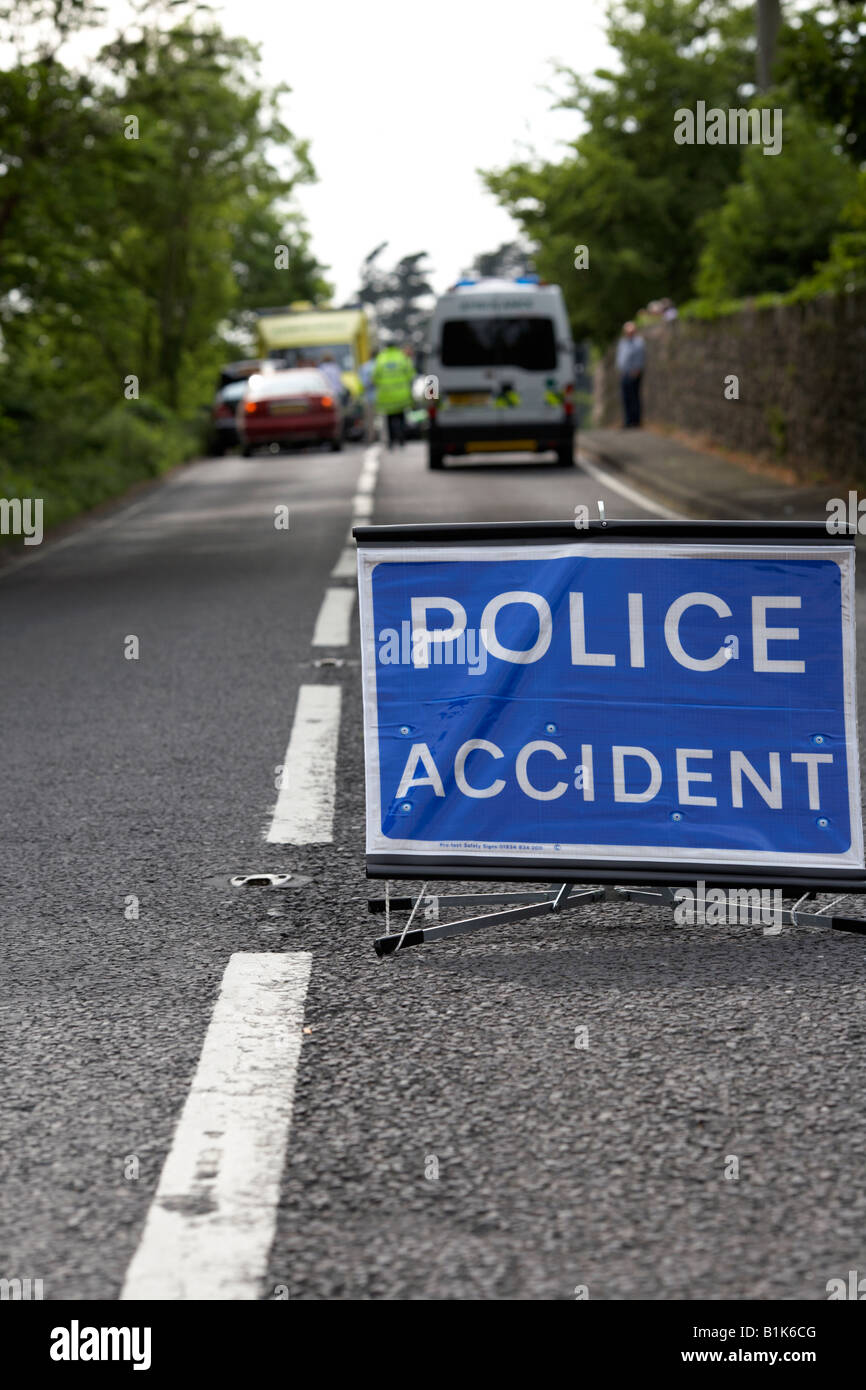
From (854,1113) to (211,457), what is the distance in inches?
1553

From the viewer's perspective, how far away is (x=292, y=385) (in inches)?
1446

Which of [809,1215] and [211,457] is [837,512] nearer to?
[809,1215]

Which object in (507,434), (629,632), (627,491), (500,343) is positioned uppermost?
(500,343)

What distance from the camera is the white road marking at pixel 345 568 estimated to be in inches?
584

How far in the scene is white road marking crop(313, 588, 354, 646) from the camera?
11.3 m

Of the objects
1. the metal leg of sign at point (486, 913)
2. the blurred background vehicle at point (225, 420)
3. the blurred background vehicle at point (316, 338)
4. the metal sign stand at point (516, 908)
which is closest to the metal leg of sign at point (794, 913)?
the metal sign stand at point (516, 908)

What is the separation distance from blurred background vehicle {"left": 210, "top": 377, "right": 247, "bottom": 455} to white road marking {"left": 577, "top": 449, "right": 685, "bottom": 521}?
1281cm

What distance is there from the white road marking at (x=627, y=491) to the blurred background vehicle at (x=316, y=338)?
18.5 m

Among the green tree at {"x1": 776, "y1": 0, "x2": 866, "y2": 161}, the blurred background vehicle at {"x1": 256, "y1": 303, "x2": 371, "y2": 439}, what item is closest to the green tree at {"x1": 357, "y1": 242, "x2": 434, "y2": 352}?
the blurred background vehicle at {"x1": 256, "y1": 303, "x2": 371, "y2": 439}

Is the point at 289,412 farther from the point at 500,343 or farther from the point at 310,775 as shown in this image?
the point at 310,775

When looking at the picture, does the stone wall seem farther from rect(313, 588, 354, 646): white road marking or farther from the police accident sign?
the police accident sign

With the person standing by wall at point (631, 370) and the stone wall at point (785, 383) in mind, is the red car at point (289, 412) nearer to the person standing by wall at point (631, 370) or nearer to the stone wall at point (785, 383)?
the person standing by wall at point (631, 370)

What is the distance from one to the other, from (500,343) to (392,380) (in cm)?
534

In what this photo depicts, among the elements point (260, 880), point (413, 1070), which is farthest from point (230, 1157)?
point (260, 880)
